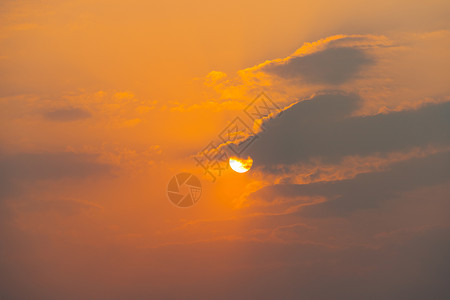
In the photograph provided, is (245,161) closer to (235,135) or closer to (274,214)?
(235,135)

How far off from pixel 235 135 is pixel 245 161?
104 cm

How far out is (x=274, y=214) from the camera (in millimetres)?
13430

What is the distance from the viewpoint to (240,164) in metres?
12.9

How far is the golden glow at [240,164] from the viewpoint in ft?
41.9

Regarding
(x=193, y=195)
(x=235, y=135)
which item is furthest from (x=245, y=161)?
(x=193, y=195)

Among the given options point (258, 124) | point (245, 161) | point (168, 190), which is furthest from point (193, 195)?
point (258, 124)

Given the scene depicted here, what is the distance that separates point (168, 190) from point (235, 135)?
270cm

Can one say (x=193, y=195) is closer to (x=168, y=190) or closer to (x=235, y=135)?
(x=168, y=190)

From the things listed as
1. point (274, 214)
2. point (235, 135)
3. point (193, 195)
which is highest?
point (235, 135)

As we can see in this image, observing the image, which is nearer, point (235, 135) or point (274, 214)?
point (235, 135)

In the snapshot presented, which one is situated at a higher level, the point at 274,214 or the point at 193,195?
the point at 193,195

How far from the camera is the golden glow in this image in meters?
12.8

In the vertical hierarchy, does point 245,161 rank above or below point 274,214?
above

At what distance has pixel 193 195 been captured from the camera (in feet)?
42.5
